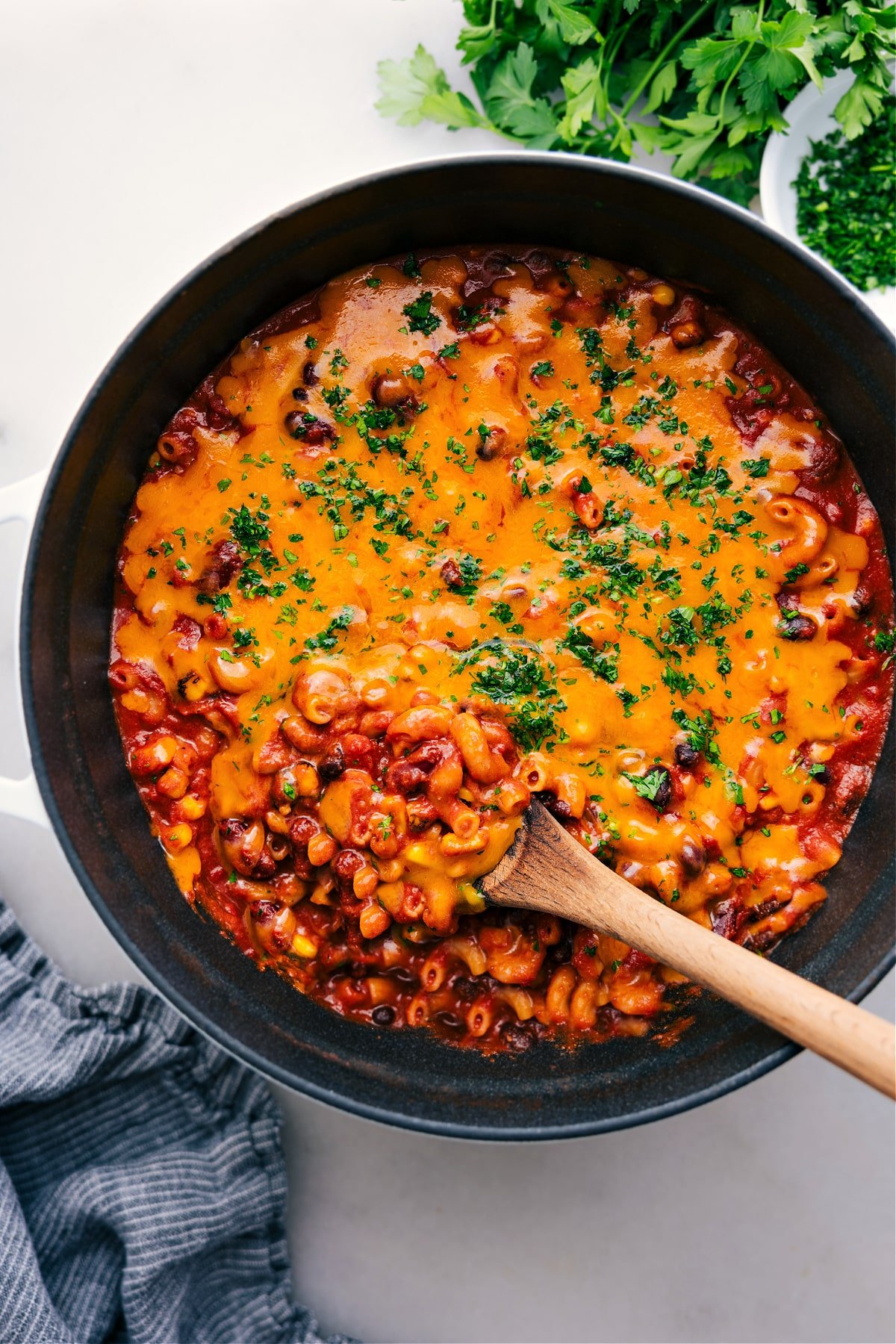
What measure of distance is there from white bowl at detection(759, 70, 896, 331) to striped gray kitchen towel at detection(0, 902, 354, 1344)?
323 centimetres

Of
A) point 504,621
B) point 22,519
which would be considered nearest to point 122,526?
point 22,519

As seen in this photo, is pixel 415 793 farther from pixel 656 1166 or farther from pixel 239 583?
pixel 656 1166

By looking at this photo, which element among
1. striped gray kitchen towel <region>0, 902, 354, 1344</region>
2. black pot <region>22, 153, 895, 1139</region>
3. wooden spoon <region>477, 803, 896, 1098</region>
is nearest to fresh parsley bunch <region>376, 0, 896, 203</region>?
black pot <region>22, 153, 895, 1139</region>

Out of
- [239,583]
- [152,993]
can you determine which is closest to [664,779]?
[239,583]

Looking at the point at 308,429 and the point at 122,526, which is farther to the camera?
the point at 122,526

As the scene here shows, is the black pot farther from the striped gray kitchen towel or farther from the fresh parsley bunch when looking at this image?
the striped gray kitchen towel

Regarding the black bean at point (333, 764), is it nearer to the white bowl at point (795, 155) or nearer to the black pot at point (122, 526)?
the black pot at point (122, 526)

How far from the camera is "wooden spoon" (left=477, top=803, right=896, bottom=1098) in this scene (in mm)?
2236

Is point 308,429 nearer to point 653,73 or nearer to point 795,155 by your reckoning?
point 653,73

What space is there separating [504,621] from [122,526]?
1.17 meters

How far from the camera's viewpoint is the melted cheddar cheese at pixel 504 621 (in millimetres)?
2861

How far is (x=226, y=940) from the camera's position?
3064mm

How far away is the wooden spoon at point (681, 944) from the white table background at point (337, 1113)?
127 cm

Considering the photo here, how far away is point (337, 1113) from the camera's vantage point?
352cm
